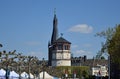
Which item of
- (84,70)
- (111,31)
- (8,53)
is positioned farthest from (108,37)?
(84,70)

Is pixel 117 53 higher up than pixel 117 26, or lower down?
lower down

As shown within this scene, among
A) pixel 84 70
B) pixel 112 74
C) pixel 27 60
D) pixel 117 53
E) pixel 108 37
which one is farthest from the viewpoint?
pixel 84 70

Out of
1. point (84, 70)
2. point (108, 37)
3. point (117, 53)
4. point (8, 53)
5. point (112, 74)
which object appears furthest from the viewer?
point (84, 70)

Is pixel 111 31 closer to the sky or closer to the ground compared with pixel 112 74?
closer to the sky

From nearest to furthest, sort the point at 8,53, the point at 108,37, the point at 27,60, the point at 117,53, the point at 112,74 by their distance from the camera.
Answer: the point at 117,53 → the point at 108,37 → the point at 8,53 → the point at 27,60 → the point at 112,74

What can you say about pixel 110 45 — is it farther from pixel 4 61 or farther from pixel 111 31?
pixel 4 61

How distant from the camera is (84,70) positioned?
602 ft

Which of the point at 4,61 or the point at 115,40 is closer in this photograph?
the point at 115,40

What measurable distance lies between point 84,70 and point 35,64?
67758 mm

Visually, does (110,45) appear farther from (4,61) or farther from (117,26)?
(4,61)

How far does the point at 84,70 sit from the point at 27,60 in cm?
8125

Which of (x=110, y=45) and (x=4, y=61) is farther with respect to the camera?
(x=4, y=61)

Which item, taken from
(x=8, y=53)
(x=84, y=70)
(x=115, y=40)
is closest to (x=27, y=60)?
(x=8, y=53)

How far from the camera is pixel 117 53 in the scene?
71875 millimetres
